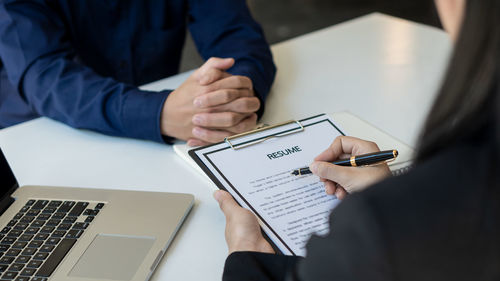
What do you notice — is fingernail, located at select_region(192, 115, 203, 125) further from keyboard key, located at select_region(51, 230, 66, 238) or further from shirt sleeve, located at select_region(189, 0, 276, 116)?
keyboard key, located at select_region(51, 230, 66, 238)

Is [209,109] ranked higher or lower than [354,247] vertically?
lower

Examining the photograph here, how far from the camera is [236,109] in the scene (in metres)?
1.00

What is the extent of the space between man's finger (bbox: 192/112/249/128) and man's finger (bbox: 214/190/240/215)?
0.76ft

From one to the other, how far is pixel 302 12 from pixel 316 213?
362 centimetres

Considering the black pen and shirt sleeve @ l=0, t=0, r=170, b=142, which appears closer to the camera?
the black pen

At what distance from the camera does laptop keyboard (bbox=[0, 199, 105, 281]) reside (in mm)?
669

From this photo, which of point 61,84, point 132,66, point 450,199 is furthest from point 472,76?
point 132,66

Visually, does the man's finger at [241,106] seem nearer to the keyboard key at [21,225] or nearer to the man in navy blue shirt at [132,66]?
the man in navy blue shirt at [132,66]

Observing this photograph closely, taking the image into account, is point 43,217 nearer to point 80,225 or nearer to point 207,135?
point 80,225

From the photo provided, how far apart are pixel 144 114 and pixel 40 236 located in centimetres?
35

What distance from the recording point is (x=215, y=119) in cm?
97

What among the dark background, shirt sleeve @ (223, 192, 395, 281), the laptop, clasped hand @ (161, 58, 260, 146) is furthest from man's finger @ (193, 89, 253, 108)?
the dark background

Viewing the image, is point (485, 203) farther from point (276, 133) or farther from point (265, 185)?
point (276, 133)

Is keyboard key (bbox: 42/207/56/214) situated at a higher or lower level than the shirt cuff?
lower
